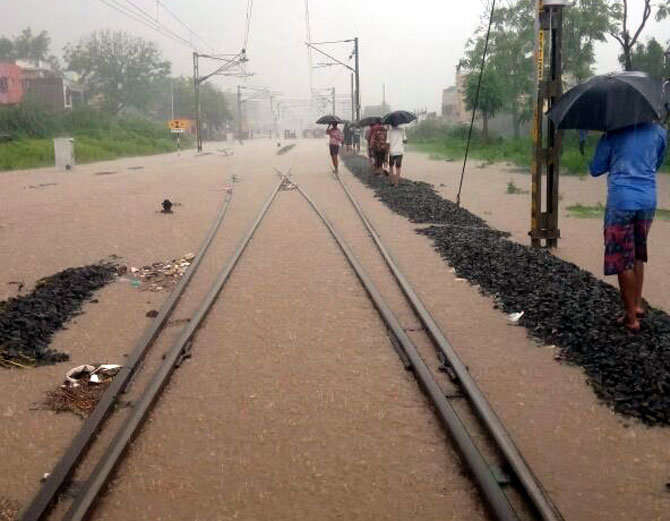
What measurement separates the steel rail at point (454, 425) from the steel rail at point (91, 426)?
78.1 inches

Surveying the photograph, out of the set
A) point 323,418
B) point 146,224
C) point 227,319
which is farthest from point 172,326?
point 146,224

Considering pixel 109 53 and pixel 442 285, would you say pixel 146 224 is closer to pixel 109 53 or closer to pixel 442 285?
pixel 442 285

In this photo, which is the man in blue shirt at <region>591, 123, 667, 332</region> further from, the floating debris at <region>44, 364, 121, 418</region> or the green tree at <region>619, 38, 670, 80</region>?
the green tree at <region>619, 38, 670, 80</region>

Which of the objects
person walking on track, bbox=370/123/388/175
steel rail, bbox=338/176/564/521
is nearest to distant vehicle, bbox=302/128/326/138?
person walking on track, bbox=370/123/388/175

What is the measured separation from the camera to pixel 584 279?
301 inches

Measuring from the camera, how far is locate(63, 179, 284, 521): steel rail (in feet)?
11.3

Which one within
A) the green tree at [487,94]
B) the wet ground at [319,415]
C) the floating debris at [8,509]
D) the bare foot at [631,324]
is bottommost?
the floating debris at [8,509]

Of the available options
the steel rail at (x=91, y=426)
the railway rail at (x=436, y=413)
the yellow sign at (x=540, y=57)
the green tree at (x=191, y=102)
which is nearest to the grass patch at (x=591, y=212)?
the yellow sign at (x=540, y=57)

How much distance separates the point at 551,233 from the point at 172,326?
575 cm

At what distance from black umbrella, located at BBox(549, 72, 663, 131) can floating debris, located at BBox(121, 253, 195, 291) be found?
4.69 meters

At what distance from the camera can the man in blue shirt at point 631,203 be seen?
5609 millimetres

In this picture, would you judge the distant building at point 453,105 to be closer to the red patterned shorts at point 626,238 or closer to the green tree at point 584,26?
the green tree at point 584,26

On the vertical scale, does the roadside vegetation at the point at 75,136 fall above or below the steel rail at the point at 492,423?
above

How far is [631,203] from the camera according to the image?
559 cm
